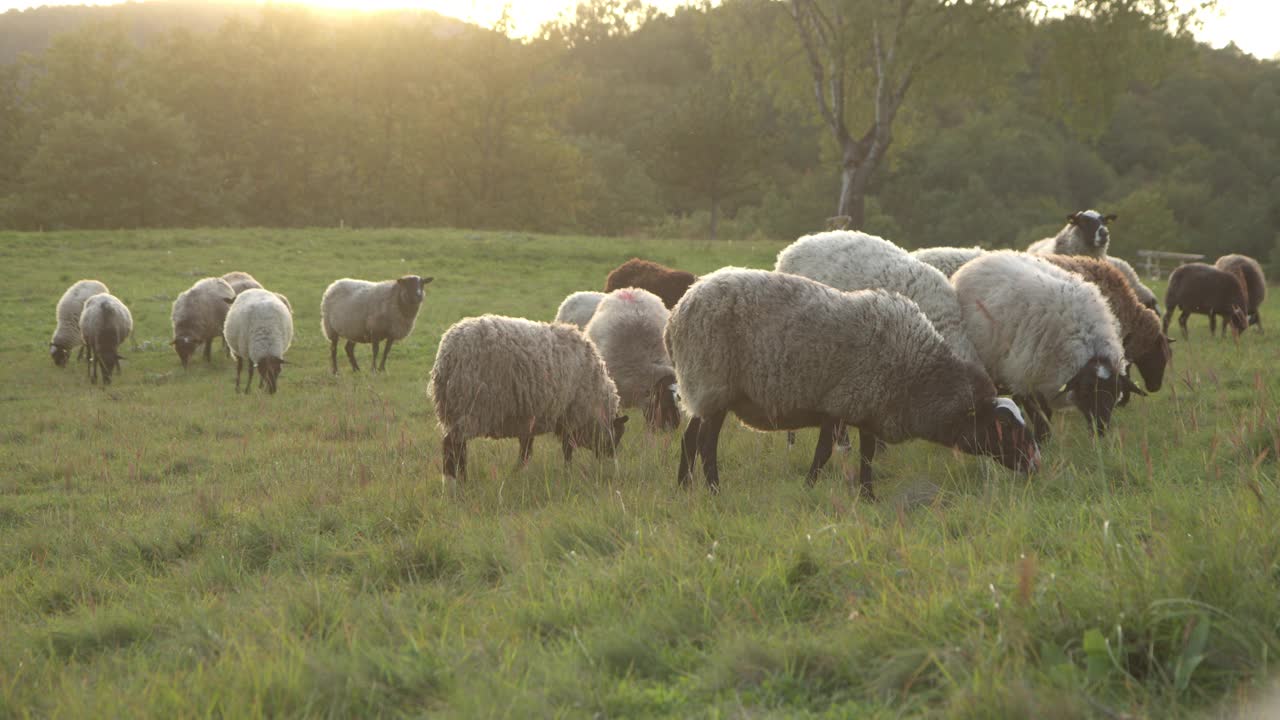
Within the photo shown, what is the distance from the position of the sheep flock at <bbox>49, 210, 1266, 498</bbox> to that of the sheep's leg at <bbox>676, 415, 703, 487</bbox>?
0.06 feet

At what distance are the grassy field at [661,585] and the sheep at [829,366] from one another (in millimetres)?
379

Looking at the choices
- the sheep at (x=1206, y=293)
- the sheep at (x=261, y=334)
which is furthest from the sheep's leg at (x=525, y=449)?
the sheep at (x=1206, y=293)

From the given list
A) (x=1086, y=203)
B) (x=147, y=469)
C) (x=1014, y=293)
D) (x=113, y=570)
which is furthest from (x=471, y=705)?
(x=1086, y=203)

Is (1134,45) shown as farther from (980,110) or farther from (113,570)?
(980,110)

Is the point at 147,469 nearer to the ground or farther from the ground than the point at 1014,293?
nearer to the ground

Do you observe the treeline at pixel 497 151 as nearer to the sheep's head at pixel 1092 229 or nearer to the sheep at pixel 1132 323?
the sheep's head at pixel 1092 229

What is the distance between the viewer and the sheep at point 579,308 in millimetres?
10984

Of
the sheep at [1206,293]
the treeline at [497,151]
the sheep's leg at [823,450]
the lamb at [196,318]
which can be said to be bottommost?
the lamb at [196,318]

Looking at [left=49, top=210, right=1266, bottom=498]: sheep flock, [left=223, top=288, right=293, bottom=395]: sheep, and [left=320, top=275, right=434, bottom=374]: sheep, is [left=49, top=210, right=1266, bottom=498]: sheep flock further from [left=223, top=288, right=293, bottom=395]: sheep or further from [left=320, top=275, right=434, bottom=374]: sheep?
[left=223, top=288, right=293, bottom=395]: sheep

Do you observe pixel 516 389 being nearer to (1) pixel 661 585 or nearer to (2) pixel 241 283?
(1) pixel 661 585

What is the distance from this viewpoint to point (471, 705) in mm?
2555

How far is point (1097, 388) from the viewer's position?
6.31 m

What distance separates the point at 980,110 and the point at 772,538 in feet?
197

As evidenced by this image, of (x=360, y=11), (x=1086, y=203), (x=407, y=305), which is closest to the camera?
(x=407, y=305)
